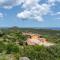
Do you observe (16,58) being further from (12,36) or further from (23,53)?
(12,36)

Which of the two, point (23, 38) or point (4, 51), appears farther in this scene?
point (23, 38)

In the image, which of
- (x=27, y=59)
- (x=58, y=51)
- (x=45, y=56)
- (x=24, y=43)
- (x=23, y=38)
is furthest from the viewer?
(x=23, y=38)

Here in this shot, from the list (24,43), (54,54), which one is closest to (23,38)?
(24,43)

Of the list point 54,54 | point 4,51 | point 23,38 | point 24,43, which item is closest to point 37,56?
point 54,54

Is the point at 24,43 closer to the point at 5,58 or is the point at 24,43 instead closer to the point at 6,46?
the point at 6,46

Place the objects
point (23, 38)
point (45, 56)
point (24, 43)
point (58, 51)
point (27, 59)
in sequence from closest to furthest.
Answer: point (27, 59), point (45, 56), point (58, 51), point (24, 43), point (23, 38)

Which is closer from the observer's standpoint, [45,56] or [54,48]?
[45,56]

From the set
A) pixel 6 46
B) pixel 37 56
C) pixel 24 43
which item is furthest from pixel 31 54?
pixel 24 43

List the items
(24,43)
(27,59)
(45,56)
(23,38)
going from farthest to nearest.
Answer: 1. (23,38)
2. (24,43)
3. (45,56)
4. (27,59)
